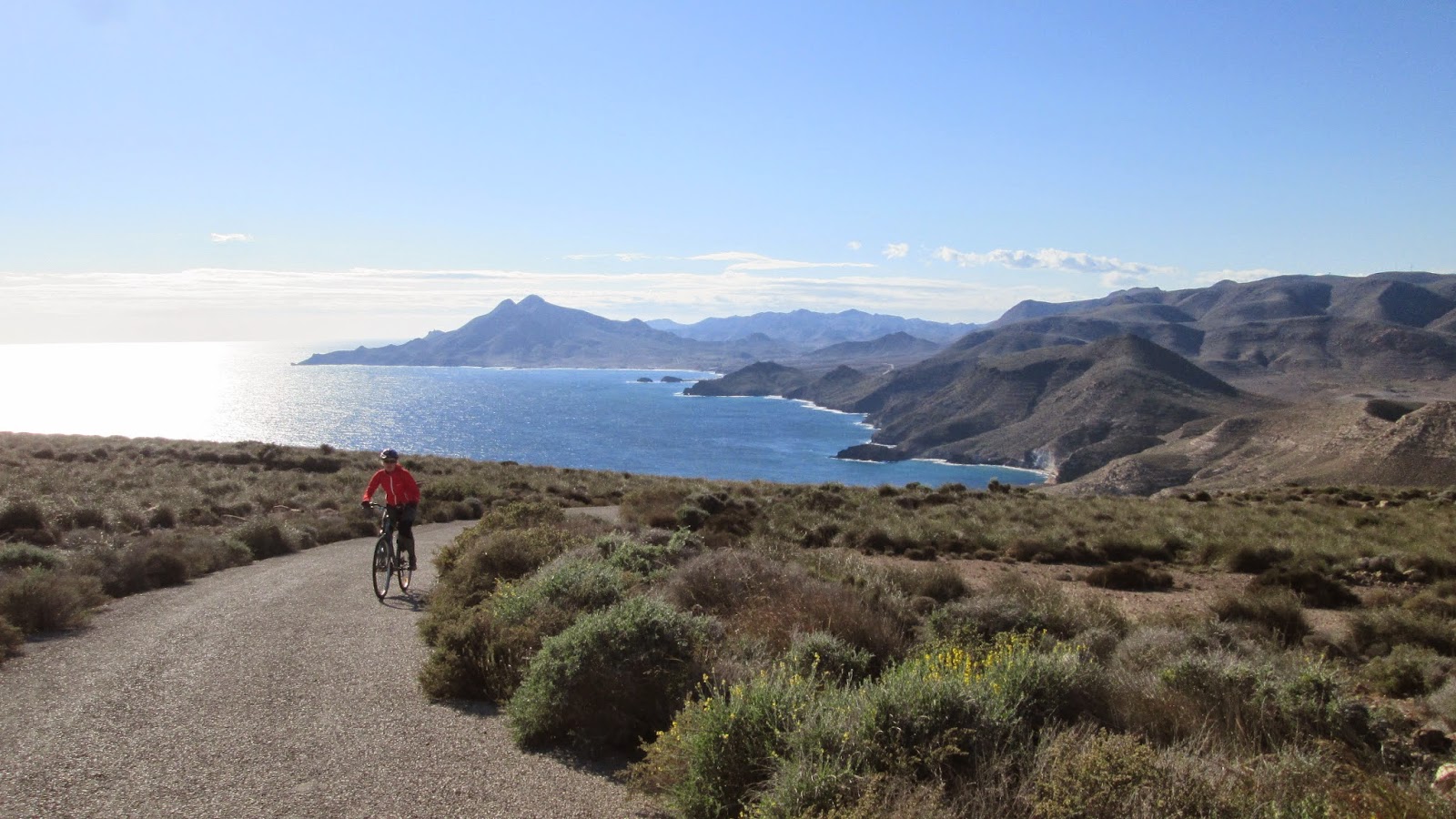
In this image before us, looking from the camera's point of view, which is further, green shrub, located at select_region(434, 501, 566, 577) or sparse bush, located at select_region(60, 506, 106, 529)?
sparse bush, located at select_region(60, 506, 106, 529)

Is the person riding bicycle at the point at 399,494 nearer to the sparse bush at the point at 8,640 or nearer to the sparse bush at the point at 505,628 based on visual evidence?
the sparse bush at the point at 505,628

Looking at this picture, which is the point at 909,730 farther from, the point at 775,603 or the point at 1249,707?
the point at 775,603

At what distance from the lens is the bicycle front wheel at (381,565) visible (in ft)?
35.3

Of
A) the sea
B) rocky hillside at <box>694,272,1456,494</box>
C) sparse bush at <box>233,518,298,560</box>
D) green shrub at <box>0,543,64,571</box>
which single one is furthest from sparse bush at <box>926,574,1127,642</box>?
the sea

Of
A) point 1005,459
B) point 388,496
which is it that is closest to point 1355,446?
point 1005,459

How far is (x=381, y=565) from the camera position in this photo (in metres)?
11.0

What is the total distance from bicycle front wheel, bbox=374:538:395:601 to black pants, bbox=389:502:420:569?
0.30 meters

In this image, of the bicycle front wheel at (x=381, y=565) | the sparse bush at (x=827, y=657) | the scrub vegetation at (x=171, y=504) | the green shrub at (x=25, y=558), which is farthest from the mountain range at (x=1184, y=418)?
the green shrub at (x=25, y=558)

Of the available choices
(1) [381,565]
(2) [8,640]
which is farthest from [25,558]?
(1) [381,565]

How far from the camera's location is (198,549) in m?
13.5

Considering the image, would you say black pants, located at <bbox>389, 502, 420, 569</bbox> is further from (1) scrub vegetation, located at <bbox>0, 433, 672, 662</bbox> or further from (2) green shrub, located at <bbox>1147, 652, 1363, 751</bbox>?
(2) green shrub, located at <bbox>1147, 652, 1363, 751</bbox>

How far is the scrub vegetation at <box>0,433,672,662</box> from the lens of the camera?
423 inches

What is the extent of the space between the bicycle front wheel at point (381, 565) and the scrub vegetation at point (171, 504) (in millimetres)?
3110

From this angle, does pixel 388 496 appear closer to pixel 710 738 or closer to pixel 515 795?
pixel 515 795
